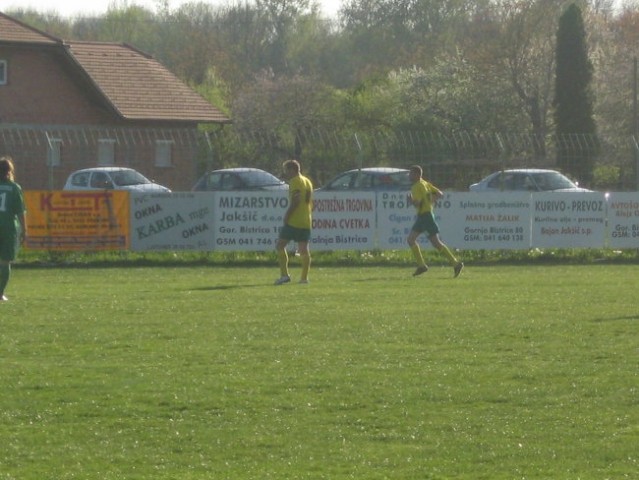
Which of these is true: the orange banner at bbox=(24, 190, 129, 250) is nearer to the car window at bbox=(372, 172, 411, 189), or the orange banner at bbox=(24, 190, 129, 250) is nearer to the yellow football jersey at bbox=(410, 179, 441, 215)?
the yellow football jersey at bbox=(410, 179, 441, 215)

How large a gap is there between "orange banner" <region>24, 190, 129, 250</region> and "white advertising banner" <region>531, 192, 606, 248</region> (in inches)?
291

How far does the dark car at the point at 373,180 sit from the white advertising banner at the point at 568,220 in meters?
6.79

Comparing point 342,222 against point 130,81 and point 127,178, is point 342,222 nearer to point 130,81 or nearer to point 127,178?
point 127,178

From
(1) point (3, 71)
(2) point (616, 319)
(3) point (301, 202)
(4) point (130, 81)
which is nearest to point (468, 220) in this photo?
(3) point (301, 202)

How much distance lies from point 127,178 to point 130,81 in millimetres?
16008

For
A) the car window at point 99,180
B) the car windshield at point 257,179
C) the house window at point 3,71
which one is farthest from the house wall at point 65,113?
the car windshield at point 257,179

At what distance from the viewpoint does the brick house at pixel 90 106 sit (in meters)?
46.2

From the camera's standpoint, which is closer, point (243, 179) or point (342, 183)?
point (342, 183)

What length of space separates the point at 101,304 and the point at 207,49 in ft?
219

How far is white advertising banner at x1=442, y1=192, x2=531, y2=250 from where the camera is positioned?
26.0m

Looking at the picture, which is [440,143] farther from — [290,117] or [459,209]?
[290,117]

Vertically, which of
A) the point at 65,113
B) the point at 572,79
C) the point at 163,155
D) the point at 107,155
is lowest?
the point at 107,155

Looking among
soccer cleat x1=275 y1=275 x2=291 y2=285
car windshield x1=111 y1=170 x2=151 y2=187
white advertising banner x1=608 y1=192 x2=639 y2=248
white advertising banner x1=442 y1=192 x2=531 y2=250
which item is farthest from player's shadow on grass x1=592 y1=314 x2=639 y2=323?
car windshield x1=111 y1=170 x2=151 y2=187

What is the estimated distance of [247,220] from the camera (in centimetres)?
2550
